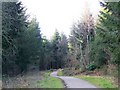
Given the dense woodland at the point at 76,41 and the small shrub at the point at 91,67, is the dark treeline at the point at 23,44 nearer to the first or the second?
the dense woodland at the point at 76,41

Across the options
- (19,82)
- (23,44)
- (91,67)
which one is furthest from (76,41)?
(19,82)

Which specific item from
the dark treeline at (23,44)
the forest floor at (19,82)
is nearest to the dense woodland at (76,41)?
the dark treeline at (23,44)

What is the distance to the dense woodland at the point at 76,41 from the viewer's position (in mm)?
18791

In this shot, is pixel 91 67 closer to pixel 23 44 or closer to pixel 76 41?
pixel 23 44

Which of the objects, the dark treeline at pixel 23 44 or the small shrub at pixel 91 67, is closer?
the dark treeline at pixel 23 44

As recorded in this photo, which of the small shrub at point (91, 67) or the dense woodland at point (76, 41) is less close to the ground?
the dense woodland at point (76, 41)

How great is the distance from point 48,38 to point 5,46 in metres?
59.3

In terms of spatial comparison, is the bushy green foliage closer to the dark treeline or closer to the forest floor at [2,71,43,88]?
the dark treeline

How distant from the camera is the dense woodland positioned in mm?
18791

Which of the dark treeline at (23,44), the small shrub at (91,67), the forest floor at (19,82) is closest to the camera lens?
the forest floor at (19,82)

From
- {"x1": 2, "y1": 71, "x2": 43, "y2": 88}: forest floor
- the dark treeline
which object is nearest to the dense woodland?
the dark treeline

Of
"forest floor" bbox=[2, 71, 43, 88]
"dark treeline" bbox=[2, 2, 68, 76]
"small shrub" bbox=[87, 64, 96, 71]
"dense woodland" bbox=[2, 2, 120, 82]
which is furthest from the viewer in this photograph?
"small shrub" bbox=[87, 64, 96, 71]

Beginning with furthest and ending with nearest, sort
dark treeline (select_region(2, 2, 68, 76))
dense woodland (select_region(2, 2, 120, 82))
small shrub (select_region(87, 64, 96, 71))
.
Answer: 1. small shrub (select_region(87, 64, 96, 71))
2. dark treeline (select_region(2, 2, 68, 76))
3. dense woodland (select_region(2, 2, 120, 82))

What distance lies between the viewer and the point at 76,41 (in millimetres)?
56656
